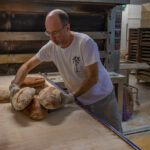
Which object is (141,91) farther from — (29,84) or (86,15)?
(29,84)

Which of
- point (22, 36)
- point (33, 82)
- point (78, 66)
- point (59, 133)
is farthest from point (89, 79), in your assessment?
point (22, 36)

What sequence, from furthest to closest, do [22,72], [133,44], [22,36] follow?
[133,44] → [22,36] → [22,72]

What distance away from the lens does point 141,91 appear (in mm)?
5418

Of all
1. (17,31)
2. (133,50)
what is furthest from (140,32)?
(17,31)

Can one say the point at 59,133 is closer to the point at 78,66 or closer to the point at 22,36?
the point at 78,66

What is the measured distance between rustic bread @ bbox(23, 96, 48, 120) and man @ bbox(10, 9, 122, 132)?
8.6 inches

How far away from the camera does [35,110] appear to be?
1285mm

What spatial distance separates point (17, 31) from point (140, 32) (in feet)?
13.9

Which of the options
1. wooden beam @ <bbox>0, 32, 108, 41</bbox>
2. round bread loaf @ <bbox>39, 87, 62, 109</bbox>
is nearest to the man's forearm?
round bread loaf @ <bbox>39, 87, 62, 109</bbox>

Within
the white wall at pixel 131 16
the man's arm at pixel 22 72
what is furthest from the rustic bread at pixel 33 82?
the white wall at pixel 131 16

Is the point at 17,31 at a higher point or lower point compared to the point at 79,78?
higher

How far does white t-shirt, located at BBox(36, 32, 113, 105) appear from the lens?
63.2 inches

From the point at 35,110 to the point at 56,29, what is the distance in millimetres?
624

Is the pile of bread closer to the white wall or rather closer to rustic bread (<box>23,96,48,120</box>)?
rustic bread (<box>23,96,48,120</box>)
